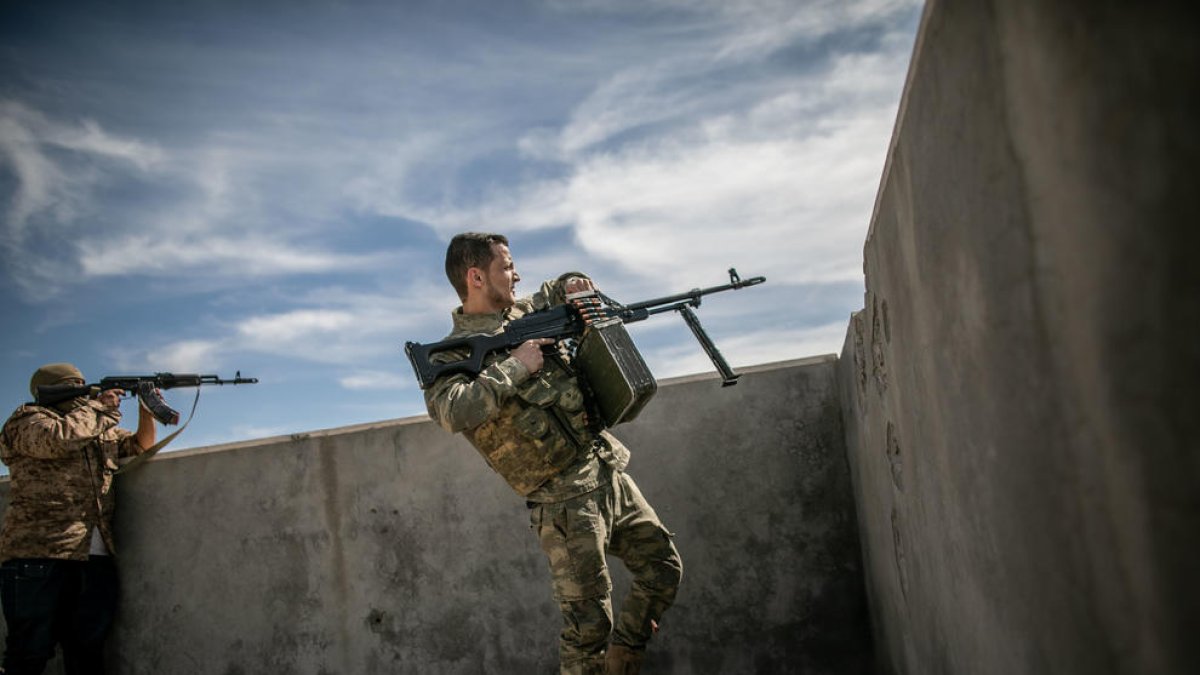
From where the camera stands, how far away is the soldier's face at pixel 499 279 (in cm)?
345

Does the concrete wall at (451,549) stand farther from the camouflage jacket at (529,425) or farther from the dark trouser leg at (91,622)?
the camouflage jacket at (529,425)

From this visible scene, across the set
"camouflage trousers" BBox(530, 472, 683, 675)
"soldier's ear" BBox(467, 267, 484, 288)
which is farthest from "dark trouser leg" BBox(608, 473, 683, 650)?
"soldier's ear" BBox(467, 267, 484, 288)

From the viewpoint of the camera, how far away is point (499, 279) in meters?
3.45

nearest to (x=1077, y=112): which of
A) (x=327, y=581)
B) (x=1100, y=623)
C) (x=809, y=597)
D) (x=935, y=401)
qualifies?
(x=1100, y=623)

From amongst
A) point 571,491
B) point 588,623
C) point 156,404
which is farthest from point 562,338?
point 156,404

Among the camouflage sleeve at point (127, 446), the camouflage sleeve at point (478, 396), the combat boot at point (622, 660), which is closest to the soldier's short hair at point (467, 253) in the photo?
the camouflage sleeve at point (478, 396)

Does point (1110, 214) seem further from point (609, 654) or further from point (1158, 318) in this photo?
point (609, 654)

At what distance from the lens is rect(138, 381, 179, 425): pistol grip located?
5314mm

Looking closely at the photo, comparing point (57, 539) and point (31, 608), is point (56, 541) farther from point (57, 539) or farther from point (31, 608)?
point (31, 608)

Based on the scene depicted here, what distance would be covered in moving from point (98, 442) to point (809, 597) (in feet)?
12.4

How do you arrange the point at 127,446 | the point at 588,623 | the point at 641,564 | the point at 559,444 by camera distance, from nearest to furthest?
the point at 588,623 → the point at 559,444 → the point at 641,564 → the point at 127,446

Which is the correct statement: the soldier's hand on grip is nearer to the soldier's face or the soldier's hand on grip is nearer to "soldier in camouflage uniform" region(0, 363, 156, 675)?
the soldier's face

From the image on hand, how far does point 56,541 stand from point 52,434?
54 centimetres

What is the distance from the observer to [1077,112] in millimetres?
884
